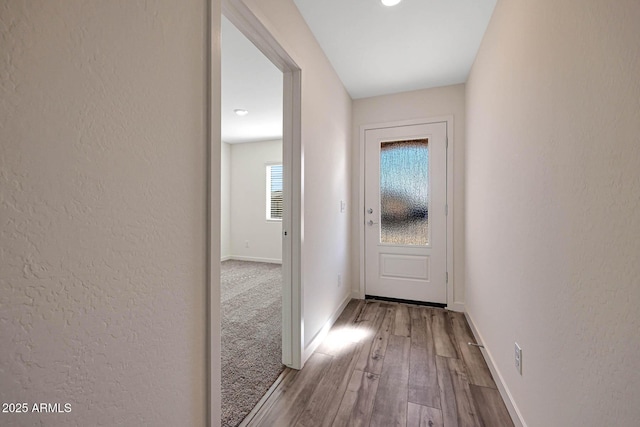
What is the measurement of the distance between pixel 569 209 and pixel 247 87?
300cm

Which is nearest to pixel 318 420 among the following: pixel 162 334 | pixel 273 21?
pixel 162 334

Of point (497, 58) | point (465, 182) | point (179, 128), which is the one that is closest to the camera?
point (179, 128)

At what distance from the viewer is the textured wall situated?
53cm

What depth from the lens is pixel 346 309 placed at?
288 cm

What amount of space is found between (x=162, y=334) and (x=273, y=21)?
5.31 ft

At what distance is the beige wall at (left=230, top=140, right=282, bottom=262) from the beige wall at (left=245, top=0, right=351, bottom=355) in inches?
105

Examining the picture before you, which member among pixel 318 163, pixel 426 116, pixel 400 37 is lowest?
pixel 318 163

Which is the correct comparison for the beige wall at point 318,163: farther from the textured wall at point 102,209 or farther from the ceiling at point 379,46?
the textured wall at point 102,209

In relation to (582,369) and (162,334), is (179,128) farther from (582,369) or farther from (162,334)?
(582,369)

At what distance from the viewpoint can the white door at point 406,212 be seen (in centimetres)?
291

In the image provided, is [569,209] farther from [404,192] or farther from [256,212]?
[256,212]

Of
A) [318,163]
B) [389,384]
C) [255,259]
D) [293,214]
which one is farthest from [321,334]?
[255,259]

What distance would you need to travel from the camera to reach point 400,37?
81.3 inches

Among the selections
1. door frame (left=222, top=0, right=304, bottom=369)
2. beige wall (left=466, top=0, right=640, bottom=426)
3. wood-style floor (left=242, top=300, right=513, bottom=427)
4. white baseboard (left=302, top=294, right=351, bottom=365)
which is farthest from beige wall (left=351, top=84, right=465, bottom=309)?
door frame (left=222, top=0, right=304, bottom=369)
